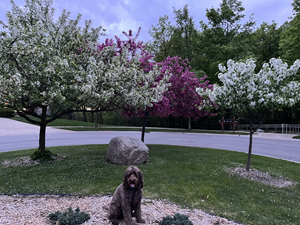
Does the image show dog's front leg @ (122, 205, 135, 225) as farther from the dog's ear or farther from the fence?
the fence

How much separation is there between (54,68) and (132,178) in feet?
17.0

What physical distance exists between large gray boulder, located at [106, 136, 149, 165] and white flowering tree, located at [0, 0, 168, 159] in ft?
5.42

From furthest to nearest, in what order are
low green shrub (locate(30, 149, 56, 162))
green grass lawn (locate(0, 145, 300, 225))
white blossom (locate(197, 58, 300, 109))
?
low green shrub (locate(30, 149, 56, 162))
white blossom (locate(197, 58, 300, 109))
green grass lawn (locate(0, 145, 300, 225))

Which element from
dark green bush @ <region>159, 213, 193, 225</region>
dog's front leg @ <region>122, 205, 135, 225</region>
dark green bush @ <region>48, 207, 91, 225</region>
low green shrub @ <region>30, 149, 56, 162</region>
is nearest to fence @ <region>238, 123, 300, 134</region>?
low green shrub @ <region>30, 149, 56, 162</region>

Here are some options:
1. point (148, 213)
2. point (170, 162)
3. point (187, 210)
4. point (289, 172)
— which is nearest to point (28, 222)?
point (148, 213)

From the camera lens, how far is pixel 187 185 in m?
5.99

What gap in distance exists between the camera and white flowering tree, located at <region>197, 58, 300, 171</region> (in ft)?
20.6

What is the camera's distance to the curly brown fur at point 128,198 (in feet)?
11.0

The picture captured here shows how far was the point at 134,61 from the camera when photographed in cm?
880

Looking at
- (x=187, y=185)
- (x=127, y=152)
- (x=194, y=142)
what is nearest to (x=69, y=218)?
(x=187, y=185)

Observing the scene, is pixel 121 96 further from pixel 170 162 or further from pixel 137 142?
pixel 170 162

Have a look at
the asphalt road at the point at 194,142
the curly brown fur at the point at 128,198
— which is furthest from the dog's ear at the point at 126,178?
the asphalt road at the point at 194,142

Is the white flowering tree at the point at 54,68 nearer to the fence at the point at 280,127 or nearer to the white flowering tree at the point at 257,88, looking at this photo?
the white flowering tree at the point at 257,88

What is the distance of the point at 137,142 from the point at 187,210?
180 inches
